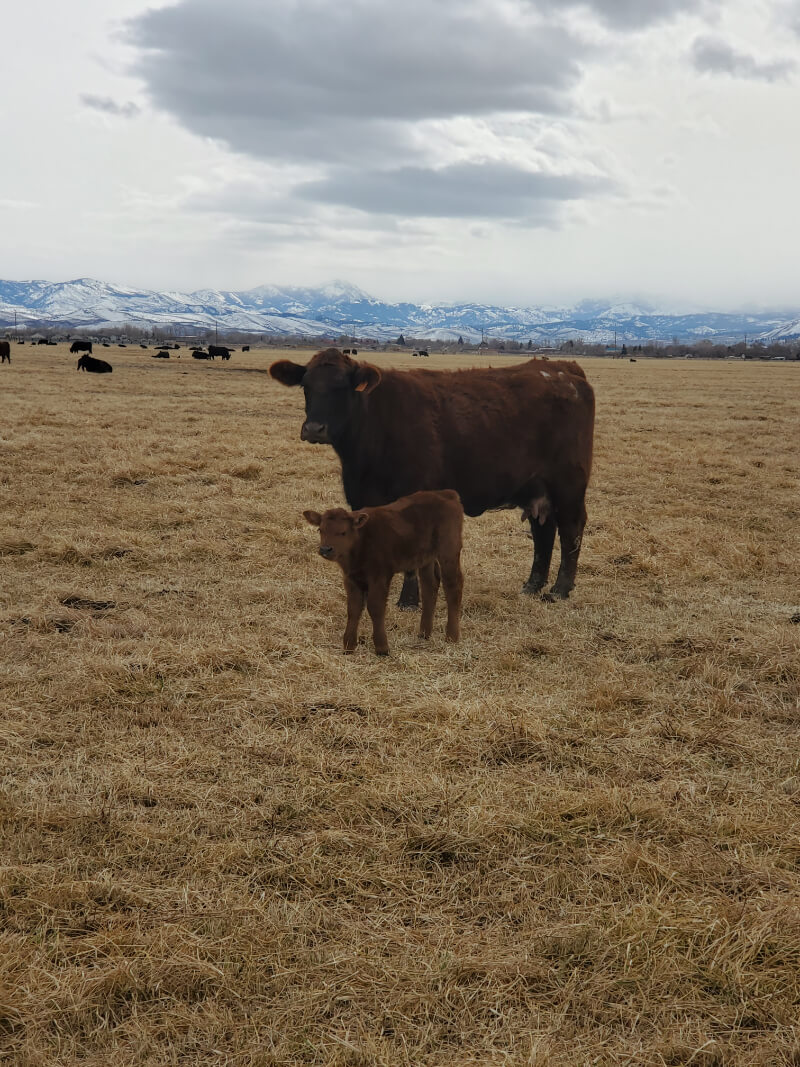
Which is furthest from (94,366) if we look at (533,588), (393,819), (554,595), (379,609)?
(393,819)

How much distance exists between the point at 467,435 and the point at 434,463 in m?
0.44

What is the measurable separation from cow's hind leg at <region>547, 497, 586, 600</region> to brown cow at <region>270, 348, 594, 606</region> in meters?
0.01

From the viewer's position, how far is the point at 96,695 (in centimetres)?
529

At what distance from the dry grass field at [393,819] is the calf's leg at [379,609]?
165 mm

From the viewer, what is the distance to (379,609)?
6.11 meters

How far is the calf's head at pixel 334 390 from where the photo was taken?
23.5 ft

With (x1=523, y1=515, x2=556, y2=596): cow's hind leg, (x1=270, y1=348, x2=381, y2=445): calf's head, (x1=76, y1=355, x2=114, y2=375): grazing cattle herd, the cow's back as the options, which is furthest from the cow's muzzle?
(x1=76, y1=355, x2=114, y2=375): grazing cattle herd

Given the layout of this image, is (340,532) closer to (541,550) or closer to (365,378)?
(365,378)

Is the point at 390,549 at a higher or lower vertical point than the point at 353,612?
higher

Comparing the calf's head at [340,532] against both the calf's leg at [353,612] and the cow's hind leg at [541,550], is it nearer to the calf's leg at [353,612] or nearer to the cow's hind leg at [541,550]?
the calf's leg at [353,612]

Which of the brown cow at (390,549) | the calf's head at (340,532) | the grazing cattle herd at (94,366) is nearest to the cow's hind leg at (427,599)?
the brown cow at (390,549)

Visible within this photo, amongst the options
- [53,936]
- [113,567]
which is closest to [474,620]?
[113,567]

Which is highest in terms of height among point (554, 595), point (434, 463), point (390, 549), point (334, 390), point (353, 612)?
point (334, 390)

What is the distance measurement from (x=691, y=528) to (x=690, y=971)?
346 inches
